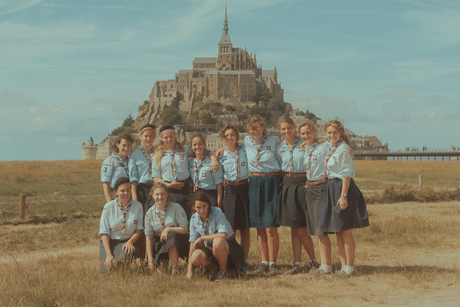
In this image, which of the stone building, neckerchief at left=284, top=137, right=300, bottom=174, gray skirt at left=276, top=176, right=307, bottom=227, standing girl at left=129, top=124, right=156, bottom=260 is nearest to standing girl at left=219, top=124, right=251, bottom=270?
gray skirt at left=276, top=176, right=307, bottom=227

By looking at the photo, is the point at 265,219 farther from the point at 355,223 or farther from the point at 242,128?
the point at 242,128

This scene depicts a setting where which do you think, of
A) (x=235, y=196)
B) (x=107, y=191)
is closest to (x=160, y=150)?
(x=107, y=191)

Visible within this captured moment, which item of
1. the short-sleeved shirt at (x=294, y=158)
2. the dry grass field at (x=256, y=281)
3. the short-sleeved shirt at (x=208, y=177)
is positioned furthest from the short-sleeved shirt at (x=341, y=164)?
the short-sleeved shirt at (x=208, y=177)

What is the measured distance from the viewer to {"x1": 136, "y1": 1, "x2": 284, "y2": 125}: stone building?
344ft

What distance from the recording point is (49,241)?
959 centimetres

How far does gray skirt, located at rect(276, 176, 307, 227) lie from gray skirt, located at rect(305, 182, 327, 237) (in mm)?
90

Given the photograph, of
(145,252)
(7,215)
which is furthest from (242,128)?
(145,252)

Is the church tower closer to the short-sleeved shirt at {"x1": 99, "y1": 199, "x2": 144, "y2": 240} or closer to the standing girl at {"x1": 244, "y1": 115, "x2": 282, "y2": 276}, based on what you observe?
the standing girl at {"x1": 244, "y1": 115, "x2": 282, "y2": 276}

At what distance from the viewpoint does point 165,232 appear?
6008 mm

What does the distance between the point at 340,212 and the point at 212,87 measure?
101 m

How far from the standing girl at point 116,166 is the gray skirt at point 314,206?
257cm

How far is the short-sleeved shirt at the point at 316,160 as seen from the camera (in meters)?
6.01

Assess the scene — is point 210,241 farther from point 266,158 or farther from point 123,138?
point 123,138

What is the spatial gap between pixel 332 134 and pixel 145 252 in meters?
3.08
